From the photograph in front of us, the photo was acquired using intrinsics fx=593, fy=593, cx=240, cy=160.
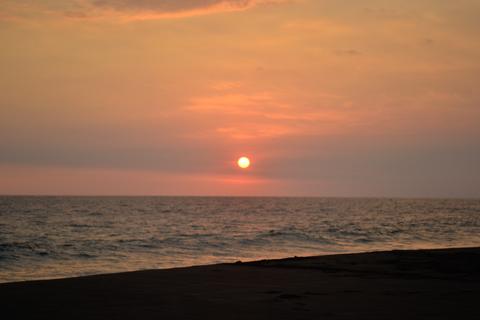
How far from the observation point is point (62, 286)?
14.2 metres

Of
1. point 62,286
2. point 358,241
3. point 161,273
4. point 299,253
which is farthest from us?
point 358,241

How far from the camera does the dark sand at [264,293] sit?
1045cm

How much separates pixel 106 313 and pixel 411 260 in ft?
42.7

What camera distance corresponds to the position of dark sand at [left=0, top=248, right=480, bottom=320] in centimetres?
1045

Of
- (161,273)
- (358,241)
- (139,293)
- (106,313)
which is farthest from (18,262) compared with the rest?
(358,241)

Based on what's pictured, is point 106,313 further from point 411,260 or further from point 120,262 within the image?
point 120,262

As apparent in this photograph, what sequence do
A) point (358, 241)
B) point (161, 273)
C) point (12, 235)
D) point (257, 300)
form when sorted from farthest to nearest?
point (12, 235)
point (358, 241)
point (161, 273)
point (257, 300)

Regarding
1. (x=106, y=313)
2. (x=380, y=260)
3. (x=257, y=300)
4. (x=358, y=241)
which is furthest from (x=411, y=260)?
(x=358, y=241)

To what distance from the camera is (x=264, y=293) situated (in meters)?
12.8

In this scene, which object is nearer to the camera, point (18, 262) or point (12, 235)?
point (18, 262)

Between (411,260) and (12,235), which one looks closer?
(411,260)

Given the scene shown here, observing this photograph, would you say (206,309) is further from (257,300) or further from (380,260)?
(380,260)

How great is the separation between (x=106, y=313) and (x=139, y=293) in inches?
100

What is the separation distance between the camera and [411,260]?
67.2ft
